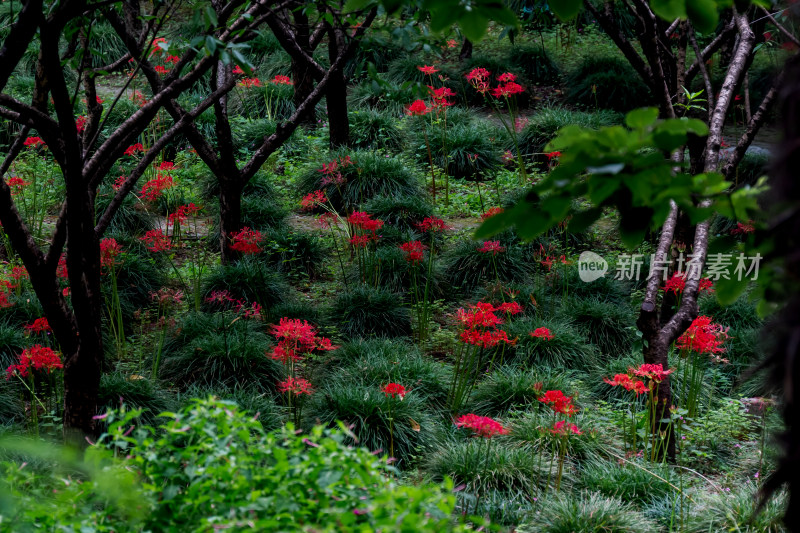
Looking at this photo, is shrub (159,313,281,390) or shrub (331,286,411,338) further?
shrub (331,286,411,338)

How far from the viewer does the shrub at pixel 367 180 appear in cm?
734

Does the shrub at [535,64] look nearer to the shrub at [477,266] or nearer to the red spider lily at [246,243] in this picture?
the shrub at [477,266]

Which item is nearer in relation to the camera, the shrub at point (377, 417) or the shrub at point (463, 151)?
the shrub at point (377, 417)

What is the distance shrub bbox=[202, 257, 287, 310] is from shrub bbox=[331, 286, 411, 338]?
51cm

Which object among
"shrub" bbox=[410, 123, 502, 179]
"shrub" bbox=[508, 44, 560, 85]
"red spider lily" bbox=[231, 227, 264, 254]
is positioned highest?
"shrub" bbox=[508, 44, 560, 85]

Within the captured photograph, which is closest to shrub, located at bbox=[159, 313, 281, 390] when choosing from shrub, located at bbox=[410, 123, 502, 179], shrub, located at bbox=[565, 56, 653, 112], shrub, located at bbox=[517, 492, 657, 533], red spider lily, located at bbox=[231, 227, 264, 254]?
red spider lily, located at bbox=[231, 227, 264, 254]

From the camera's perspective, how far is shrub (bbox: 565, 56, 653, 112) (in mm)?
9961

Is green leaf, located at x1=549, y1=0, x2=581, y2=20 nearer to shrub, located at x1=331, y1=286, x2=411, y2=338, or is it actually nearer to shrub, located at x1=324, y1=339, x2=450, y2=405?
shrub, located at x1=324, y1=339, x2=450, y2=405

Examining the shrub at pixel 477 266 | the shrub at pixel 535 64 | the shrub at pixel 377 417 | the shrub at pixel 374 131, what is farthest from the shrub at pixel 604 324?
the shrub at pixel 535 64

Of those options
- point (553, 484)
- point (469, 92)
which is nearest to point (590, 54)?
point (469, 92)

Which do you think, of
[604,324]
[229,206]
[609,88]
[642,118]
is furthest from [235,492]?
[609,88]

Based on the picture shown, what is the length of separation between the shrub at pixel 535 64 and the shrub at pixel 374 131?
3.10 metres

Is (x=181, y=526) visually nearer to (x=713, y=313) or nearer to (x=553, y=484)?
(x=553, y=484)

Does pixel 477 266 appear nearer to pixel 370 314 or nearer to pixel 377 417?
pixel 370 314
